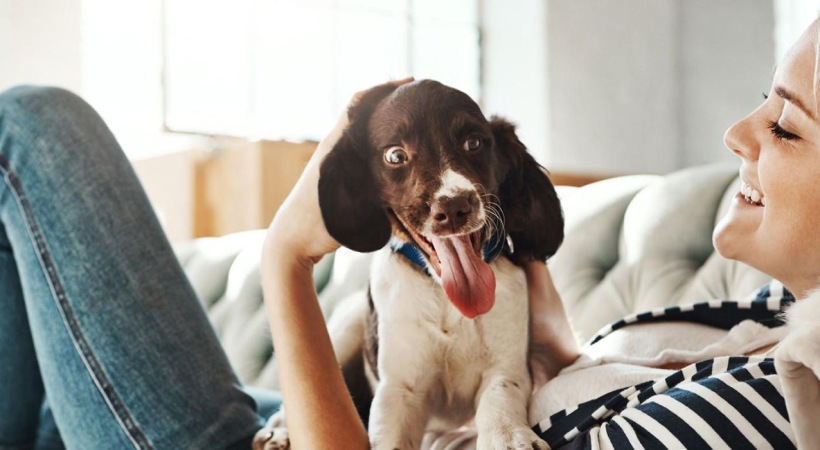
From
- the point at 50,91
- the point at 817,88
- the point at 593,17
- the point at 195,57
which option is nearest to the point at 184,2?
the point at 195,57

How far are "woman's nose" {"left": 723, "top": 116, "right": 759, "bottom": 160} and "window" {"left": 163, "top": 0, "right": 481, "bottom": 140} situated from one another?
3.40 metres

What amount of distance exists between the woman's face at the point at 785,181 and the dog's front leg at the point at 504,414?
318 millimetres

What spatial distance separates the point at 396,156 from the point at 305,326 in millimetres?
319

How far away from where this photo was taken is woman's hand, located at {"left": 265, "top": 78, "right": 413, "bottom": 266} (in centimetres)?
97

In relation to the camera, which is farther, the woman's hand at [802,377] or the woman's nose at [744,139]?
the woman's nose at [744,139]

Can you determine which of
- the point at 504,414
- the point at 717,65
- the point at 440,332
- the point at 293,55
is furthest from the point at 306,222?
the point at 293,55

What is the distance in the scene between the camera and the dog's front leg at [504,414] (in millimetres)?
854

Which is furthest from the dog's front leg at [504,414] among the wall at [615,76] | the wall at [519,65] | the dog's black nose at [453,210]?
the wall at [519,65]

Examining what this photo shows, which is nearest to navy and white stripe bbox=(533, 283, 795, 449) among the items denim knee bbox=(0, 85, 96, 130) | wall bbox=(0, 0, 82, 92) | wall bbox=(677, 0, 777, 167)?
denim knee bbox=(0, 85, 96, 130)

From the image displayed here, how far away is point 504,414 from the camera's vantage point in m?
0.90

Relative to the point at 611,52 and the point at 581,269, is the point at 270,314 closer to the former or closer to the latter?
the point at 581,269

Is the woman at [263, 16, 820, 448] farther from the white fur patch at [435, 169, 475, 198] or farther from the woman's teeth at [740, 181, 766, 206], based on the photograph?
the white fur patch at [435, 169, 475, 198]

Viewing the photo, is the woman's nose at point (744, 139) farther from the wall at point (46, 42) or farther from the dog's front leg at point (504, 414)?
the wall at point (46, 42)

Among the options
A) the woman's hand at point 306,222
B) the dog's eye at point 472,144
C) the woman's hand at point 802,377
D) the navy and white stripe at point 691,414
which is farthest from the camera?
the woman's hand at point 306,222
